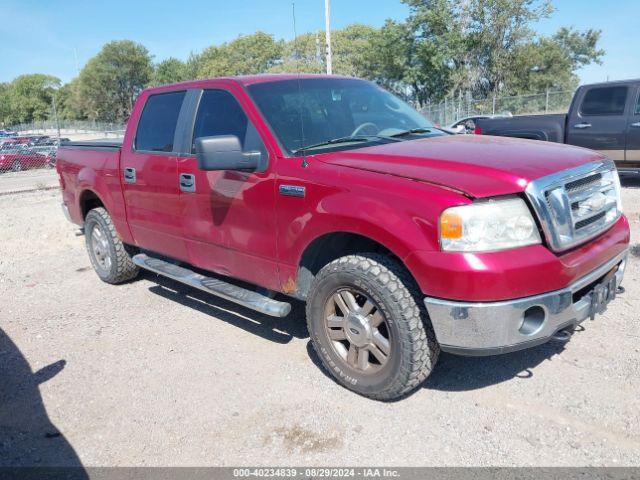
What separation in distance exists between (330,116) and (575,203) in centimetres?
178

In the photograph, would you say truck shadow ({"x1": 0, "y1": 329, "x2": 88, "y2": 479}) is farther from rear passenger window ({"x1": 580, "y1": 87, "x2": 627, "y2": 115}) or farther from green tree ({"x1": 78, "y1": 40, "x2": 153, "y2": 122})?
green tree ({"x1": 78, "y1": 40, "x2": 153, "y2": 122})

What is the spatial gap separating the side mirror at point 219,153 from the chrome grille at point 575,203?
1780 mm

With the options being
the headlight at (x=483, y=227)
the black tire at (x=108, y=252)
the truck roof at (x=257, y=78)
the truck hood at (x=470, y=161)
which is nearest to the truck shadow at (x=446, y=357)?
the black tire at (x=108, y=252)

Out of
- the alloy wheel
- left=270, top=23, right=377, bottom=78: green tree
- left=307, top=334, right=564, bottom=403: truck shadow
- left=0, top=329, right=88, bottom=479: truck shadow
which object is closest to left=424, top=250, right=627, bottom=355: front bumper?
the alloy wheel

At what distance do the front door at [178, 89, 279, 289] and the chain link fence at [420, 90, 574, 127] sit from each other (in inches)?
1003

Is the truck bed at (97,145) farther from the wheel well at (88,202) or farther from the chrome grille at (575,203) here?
the chrome grille at (575,203)

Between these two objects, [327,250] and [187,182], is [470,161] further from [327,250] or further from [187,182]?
[187,182]

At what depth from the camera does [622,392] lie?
330cm

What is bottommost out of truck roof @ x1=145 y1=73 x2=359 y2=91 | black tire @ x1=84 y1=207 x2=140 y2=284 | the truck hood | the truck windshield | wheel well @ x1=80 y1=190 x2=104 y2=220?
black tire @ x1=84 y1=207 x2=140 y2=284

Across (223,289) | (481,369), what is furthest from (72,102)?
(481,369)

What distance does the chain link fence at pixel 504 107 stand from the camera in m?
29.0

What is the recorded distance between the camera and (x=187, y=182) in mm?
4352

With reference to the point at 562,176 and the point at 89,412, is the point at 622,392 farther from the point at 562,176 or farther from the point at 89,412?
the point at 89,412

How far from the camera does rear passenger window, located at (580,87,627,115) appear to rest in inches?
383
